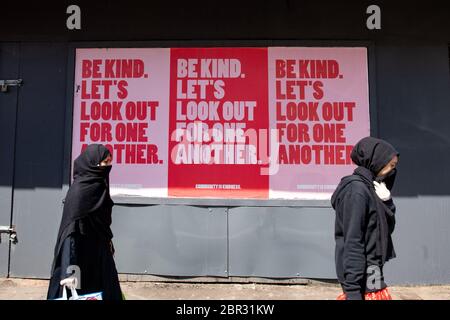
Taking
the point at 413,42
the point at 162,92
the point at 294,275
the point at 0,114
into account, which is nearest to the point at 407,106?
the point at 413,42

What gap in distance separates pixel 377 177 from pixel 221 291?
2.92 m

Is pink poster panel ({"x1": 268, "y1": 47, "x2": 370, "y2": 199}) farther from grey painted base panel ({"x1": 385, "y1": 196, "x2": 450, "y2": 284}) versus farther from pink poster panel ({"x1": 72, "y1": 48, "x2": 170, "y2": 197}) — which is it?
pink poster panel ({"x1": 72, "y1": 48, "x2": 170, "y2": 197})

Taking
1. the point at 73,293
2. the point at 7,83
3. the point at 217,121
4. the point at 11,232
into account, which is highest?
the point at 7,83

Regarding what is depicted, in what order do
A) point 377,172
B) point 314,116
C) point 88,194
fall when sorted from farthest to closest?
point 314,116
point 88,194
point 377,172

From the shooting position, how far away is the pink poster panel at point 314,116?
501 centimetres

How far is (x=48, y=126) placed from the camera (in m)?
5.23

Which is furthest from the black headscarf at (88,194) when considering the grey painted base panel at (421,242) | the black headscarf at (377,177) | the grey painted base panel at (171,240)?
the grey painted base panel at (421,242)

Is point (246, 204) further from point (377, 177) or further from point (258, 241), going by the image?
point (377, 177)

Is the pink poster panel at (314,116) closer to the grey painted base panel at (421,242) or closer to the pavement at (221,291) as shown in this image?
the grey painted base panel at (421,242)

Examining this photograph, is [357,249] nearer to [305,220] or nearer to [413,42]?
[305,220]

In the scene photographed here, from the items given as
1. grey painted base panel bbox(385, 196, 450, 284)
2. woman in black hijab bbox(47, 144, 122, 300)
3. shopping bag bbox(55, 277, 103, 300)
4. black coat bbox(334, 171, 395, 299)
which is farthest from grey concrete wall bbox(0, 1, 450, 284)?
black coat bbox(334, 171, 395, 299)

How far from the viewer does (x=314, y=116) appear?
5.07 metres

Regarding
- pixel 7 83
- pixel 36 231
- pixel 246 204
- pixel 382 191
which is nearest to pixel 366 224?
pixel 382 191

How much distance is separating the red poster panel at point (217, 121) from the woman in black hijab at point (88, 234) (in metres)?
2.07
